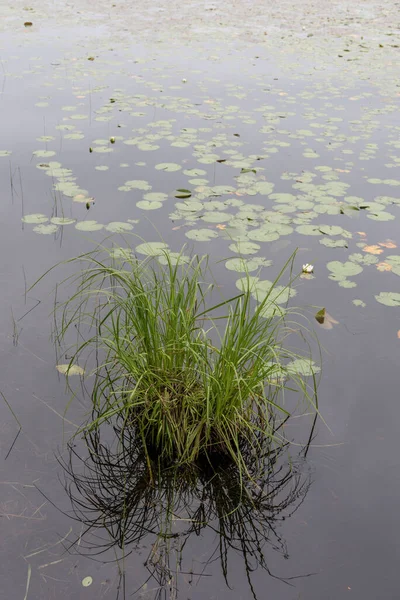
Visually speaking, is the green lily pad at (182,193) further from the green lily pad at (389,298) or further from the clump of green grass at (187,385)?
the clump of green grass at (187,385)

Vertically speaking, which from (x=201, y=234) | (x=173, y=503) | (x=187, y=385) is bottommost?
(x=173, y=503)

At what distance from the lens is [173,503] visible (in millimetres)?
2066

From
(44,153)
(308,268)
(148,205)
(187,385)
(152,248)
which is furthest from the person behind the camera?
(44,153)

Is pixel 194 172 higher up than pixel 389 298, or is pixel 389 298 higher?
pixel 194 172

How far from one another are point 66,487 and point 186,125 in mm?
4594

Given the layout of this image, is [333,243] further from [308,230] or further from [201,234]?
[201,234]

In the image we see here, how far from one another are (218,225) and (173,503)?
7.56 feet

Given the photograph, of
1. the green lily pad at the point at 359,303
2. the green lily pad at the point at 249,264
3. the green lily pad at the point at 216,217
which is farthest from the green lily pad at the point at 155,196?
the green lily pad at the point at 359,303

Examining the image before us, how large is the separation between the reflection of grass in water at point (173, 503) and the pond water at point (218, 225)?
0.10 ft

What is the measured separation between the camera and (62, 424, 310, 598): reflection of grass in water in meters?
1.92

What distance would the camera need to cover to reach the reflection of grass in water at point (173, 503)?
1.92 m

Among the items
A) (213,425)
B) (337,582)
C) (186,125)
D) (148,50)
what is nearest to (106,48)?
(148,50)

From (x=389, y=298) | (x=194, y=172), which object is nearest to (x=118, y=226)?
(x=194, y=172)

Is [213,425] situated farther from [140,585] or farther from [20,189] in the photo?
[20,189]
